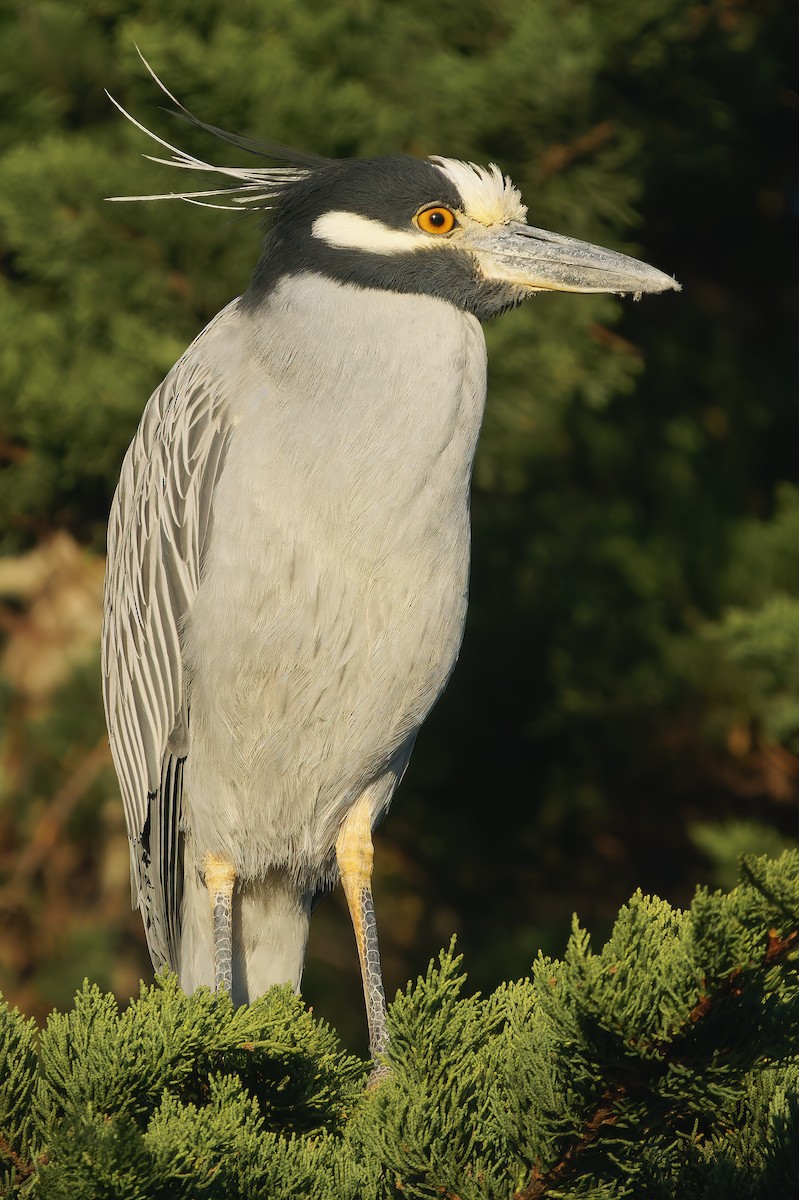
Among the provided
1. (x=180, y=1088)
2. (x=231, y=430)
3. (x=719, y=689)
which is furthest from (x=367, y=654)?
(x=719, y=689)

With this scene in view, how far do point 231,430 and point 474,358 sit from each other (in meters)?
0.52

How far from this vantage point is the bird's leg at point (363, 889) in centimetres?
269

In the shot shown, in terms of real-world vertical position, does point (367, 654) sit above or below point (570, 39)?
below

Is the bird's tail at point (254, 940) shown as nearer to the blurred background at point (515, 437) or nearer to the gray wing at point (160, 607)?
the gray wing at point (160, 607)

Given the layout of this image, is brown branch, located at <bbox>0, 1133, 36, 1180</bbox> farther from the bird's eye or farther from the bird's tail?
the bird's eye

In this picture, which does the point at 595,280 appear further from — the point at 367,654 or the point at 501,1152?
the point at 501,1152

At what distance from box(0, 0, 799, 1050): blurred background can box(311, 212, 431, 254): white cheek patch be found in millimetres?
1283

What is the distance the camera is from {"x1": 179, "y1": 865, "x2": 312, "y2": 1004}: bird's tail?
9.87 ft

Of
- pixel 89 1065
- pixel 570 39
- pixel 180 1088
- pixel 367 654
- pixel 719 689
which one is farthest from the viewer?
pixel 719 689

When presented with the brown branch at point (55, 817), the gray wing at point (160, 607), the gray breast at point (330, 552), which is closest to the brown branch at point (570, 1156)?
the gray breast at point (330, 552)

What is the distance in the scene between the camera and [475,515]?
477 cm

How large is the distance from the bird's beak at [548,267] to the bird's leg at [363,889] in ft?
3.74

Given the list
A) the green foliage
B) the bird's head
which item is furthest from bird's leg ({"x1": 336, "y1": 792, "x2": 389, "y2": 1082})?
the bird's head

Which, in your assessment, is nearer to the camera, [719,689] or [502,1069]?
[502,1069]
